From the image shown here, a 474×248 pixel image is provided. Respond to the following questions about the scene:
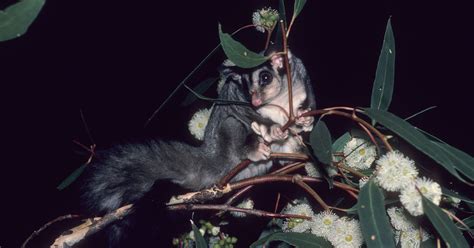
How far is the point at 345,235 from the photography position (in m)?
2.17

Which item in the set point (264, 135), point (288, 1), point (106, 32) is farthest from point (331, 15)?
point (264, 135)

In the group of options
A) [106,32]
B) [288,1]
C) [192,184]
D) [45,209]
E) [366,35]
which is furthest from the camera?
[366,35]

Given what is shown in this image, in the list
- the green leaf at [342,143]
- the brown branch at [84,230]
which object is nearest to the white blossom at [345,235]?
the green leaf at [342,143]

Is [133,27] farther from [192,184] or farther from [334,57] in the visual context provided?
[192,184]

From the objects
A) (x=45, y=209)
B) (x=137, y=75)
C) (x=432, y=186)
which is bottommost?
(x=45, y=209)

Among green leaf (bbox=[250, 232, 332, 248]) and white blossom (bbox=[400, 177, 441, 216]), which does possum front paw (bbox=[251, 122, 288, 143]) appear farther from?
white blossom (bbox=[400, 177, 441, 216])

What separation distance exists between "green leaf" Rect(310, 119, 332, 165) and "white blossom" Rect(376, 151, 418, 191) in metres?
0.25

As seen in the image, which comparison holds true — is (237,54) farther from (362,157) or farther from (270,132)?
(270,132)

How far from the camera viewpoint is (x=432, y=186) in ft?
5.27

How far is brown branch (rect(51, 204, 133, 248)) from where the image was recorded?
1.93 meters

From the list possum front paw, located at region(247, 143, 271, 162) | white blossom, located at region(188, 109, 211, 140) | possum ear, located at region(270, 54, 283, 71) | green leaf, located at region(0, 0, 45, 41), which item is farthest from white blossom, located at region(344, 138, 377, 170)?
green leaf, located at region(0, 0, 45, 41)

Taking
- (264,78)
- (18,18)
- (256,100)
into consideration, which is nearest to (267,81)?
(264,78)

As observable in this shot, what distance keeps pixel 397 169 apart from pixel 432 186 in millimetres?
149

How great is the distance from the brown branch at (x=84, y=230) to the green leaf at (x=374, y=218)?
1.24 metres
